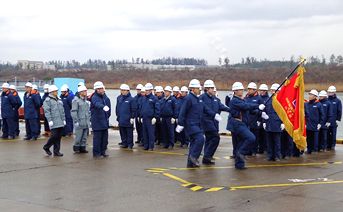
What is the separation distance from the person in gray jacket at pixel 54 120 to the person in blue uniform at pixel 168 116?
136 inches

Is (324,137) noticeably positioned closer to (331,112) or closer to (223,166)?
(331,112)

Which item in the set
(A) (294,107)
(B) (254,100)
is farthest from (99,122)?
(A) (294,107)

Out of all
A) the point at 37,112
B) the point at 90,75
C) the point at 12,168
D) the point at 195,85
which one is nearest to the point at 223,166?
the point at 195,85

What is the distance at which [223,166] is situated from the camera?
11.2m

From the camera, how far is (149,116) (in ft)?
45.7

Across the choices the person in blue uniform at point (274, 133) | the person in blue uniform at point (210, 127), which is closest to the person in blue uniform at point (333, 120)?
the person in blue uniform at point (274, 133)

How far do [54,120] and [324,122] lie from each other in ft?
26.6

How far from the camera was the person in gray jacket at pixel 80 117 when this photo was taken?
1311cm

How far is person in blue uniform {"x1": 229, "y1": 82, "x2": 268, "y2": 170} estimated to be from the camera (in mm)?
10633

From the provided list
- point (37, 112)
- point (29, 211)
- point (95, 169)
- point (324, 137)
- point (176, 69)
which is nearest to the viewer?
point (29, 211)

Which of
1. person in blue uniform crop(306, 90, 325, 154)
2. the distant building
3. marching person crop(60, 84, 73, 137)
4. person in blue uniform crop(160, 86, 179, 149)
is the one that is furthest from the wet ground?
the distant building

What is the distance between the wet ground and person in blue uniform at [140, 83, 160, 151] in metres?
0.85

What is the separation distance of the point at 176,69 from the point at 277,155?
59.3 meters

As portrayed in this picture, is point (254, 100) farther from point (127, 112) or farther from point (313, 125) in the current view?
point (127, 112)
